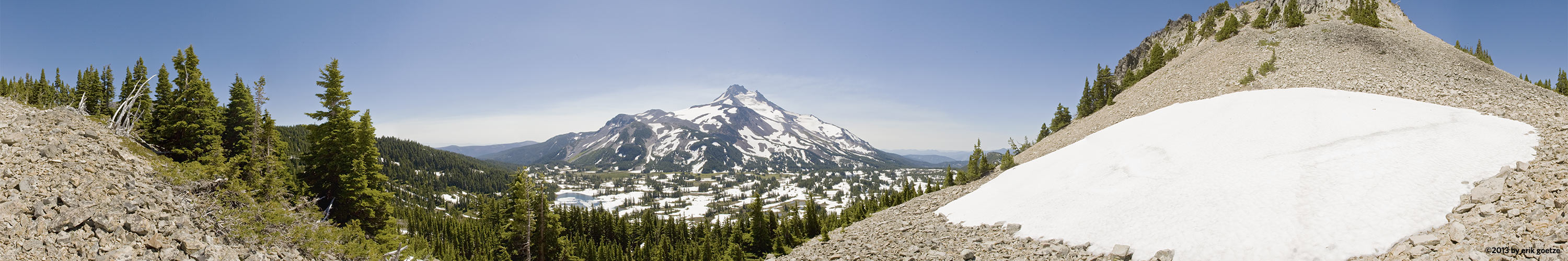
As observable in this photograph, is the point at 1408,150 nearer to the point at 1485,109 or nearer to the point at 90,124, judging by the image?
the point at 1485,109

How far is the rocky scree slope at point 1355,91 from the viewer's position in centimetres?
971

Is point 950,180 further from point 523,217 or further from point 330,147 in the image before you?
point 330,147

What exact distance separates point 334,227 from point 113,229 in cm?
972

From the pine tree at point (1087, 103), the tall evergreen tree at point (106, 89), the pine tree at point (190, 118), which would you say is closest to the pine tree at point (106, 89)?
the tall evergreen tree at point (106, 89)

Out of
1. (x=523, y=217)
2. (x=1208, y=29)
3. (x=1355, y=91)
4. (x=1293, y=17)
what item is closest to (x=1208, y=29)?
(x=1208, y=29)

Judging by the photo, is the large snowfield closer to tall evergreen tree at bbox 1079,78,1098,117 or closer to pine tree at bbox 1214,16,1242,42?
tall evergreen tree at bbox 1079,78,1098,117

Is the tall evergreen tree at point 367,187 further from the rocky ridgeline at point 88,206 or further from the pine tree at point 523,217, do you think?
the rocky ridgeline at point 88,206

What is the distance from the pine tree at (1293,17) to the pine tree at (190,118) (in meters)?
93.3

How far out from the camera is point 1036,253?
49.8 ft

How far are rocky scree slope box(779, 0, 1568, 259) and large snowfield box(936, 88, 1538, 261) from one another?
2.08ft

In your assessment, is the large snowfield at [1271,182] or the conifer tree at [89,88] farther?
the conifer tree at [89,88]

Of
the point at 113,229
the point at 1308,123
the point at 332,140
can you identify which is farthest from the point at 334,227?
the point at 1308,123

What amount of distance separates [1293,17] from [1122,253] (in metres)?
64.5

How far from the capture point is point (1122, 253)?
43.2 feet
